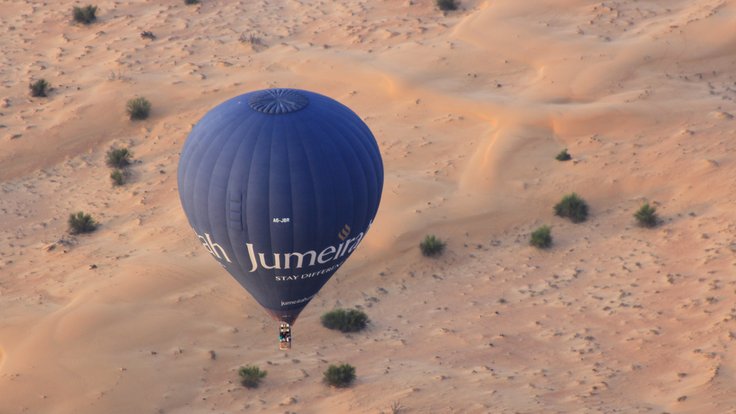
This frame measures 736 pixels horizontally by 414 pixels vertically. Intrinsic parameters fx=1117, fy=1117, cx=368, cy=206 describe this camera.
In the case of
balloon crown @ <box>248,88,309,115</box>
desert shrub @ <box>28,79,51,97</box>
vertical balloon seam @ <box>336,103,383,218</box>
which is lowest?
desert shrub @ <box>28,79,51,97</box>

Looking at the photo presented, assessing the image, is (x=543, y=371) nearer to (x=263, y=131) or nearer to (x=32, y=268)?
(x=263, y=131)

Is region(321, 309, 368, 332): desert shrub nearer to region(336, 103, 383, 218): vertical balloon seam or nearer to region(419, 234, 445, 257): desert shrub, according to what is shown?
region(419, 234, 445, 257): desert shrub

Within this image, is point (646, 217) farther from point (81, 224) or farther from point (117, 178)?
point (81, 224)

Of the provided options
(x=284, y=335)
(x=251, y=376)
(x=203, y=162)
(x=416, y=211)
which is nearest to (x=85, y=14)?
(x=416, y=211)

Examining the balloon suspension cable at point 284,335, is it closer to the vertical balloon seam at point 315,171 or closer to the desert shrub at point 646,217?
the vertical balloon seam at point 315,171

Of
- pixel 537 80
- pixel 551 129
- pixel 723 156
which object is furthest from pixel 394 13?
pixel 723 156

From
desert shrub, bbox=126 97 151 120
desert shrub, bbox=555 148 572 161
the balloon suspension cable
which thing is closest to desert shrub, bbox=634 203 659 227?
desert shrub, bbox=555 148 572 161
